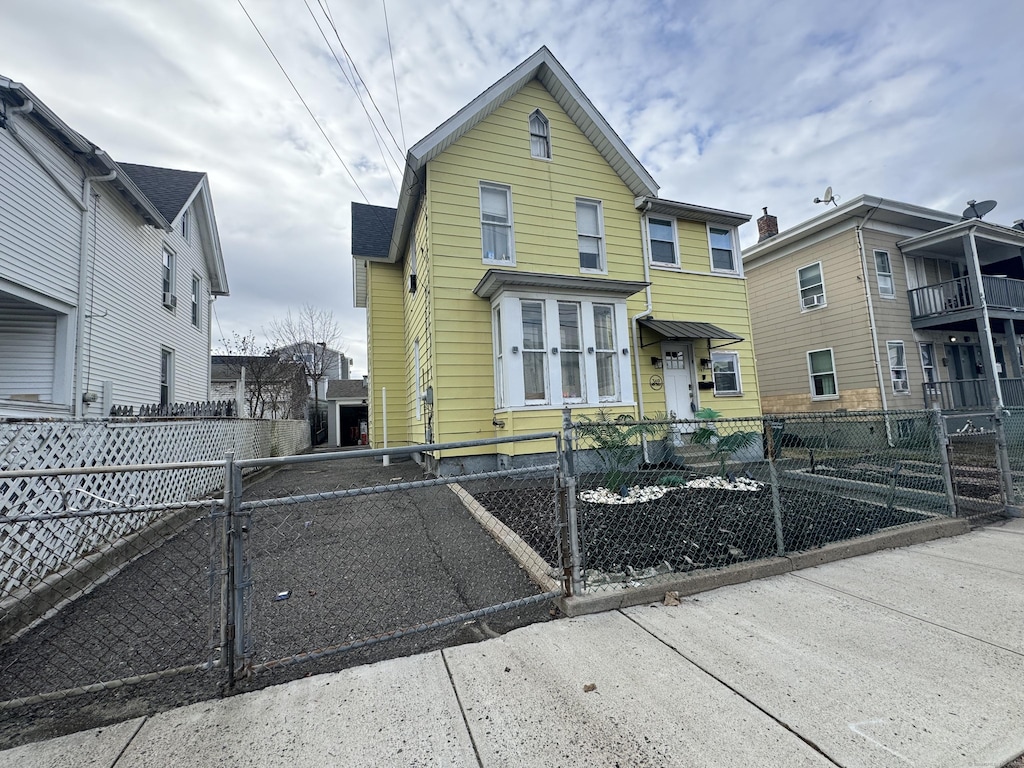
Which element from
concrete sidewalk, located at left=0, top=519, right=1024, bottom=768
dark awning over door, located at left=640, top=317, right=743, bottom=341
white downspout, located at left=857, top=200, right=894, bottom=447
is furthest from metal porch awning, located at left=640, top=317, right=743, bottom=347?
concrete sidewalk, located at left=0, top=519, right=1024, bottom=768

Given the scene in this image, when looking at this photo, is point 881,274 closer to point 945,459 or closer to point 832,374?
point 832,374

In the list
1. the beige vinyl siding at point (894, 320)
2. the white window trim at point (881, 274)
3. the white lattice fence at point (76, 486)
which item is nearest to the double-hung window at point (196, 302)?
the white lattice fence at point (76, 486)

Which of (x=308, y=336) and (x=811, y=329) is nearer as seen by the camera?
(x=811, y=329)

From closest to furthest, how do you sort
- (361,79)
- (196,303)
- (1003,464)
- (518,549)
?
(518,549) < (1003,464) < (361,79) < (196,303)

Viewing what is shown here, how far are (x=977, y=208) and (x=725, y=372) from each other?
10.7m

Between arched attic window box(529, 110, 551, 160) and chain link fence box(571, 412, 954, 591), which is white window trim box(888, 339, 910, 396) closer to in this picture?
chain link fence box(571, 412, 954, 591)

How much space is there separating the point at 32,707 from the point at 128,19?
9012 millimetres

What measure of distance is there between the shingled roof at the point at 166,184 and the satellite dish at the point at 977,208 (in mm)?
23171

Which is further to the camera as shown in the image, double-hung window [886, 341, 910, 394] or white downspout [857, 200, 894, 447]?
double-hung window [886, 341, 910, 394]

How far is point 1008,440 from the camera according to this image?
5262mm

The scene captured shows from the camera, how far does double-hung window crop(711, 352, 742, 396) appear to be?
9.76m

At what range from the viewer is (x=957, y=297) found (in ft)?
41.1

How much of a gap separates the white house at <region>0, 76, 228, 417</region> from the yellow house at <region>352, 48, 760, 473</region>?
6.14 meters

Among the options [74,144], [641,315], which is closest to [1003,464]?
[641,315]
